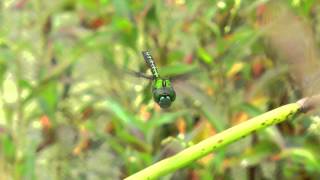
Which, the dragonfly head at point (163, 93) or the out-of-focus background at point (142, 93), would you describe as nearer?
the dragonfly head at point (163, 93)

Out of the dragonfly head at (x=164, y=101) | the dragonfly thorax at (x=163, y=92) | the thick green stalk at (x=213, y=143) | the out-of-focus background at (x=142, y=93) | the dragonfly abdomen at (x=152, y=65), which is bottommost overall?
the thick green stalk at (x=213, y=143)

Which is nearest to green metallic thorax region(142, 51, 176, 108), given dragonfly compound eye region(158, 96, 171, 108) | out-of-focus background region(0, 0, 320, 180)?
dragonfly compound eye region(158, 96, 171, 108)

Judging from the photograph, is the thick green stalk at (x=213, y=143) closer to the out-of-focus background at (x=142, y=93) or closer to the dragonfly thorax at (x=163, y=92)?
the dragonfly thorax at (x=163, y=92)

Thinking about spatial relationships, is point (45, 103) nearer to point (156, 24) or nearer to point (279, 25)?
point (156, 24)

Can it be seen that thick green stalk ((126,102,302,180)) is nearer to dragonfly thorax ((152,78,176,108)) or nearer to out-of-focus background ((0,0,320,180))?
dragonfly thorax ((152,78,176,108))

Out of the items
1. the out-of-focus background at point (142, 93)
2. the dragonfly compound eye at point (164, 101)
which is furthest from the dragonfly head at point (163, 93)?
the out-of-focus background at point (142, 93)

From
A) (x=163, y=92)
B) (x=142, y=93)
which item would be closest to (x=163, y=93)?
(x=163, y=92)

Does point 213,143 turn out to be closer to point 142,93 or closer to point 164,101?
point 164,101

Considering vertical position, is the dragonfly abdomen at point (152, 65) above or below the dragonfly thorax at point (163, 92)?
above
